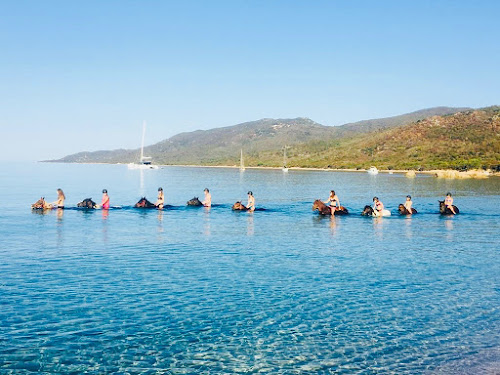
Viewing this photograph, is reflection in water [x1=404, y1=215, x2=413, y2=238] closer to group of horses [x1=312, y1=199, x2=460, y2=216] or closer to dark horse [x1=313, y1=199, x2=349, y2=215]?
group of horses [x1=312, y1=199, x2=460, y2=216]

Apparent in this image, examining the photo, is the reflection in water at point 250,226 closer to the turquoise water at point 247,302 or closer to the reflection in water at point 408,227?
the turquoise water at point 247,302

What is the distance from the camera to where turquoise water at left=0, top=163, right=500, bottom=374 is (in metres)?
13.6

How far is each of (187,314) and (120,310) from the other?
7.81 ft

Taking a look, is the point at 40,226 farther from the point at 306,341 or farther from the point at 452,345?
the point at 452,345

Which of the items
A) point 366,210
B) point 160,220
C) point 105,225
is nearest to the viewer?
point 105,225

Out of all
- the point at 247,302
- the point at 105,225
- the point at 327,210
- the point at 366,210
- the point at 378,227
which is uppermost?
the point at 366,210

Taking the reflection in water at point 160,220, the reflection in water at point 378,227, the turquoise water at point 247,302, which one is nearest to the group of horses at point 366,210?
the reflection in water at point 378,227

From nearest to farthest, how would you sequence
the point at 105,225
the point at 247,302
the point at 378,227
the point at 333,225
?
the point at 247,302 < the point at 105,225 < the point at 378,227 < the point at 333,225

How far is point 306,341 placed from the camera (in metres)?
14.9

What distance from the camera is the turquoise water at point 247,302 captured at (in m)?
13.6

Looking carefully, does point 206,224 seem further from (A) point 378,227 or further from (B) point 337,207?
(B) point 337,207

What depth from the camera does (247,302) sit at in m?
18.7

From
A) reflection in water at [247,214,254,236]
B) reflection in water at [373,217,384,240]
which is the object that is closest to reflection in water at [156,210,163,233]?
reflection in water at [247,214,254,236]

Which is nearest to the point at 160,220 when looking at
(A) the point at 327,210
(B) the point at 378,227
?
(A) the point at 327,210
